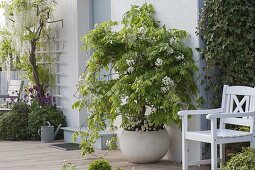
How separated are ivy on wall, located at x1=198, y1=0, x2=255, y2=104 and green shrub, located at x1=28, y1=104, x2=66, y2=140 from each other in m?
3.94

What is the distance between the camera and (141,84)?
6441 mm

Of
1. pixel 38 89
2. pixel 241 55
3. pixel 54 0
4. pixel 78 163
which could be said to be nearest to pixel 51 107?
pixel 38 89

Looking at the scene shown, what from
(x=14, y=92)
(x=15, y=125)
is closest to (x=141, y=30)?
(x=15, y=125)

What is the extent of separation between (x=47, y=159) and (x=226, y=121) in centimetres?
256

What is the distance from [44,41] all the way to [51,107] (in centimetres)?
124

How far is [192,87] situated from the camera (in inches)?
264

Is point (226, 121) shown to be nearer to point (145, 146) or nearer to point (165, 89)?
point (165, 89)

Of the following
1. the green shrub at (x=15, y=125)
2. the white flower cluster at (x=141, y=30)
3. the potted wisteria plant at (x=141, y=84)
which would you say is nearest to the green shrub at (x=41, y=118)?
the green shrub at (x=15, y=125)

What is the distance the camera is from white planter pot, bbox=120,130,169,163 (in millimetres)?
6820

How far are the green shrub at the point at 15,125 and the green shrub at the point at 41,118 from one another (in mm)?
106

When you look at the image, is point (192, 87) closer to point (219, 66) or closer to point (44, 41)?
point (219, 66)

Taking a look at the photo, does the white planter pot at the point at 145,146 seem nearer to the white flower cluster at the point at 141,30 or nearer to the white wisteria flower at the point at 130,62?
the white wisteria flower at the point at 130,62

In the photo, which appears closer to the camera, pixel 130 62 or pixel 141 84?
pixel 141 84

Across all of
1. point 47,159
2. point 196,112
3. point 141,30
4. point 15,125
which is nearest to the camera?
point 196,112
